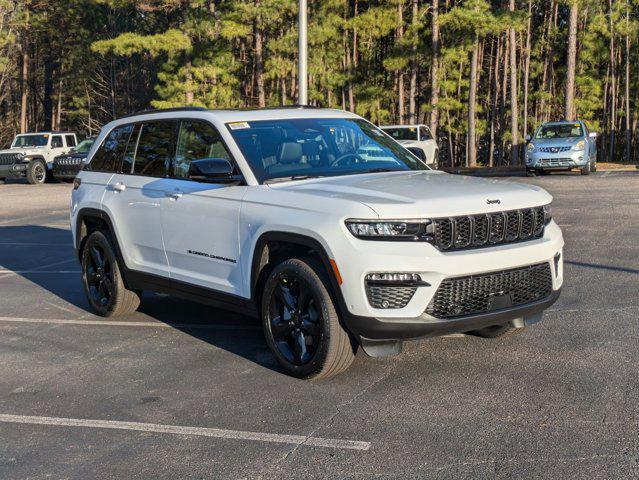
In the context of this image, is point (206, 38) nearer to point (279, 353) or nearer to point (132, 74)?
point (132, 74)

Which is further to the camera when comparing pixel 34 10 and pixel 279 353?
pixel 34 10

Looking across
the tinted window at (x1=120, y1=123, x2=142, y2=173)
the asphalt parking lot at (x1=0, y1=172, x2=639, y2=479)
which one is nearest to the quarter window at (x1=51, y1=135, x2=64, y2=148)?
the asphalt parking lot at (x1=0, y1=172, x2=639, y2=479)

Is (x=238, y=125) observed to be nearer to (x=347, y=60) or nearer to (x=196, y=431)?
(x=196, y=431)

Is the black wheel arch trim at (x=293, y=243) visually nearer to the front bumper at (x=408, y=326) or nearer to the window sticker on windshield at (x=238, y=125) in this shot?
the front bumper at (x=408, y=326)

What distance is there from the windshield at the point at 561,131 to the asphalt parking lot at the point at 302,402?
68.0 feet

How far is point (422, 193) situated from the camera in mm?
5727

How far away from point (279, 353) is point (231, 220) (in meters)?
1.02

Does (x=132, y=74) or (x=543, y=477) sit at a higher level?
(x=132, y=74)

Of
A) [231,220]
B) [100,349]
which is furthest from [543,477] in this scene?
[100,349]

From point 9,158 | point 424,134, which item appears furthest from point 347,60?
point 9,158

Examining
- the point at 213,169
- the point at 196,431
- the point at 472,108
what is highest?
the point at 472,108

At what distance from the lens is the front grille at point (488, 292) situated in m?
5.52

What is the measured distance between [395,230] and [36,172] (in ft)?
97.8

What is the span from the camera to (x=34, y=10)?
58.4 m
